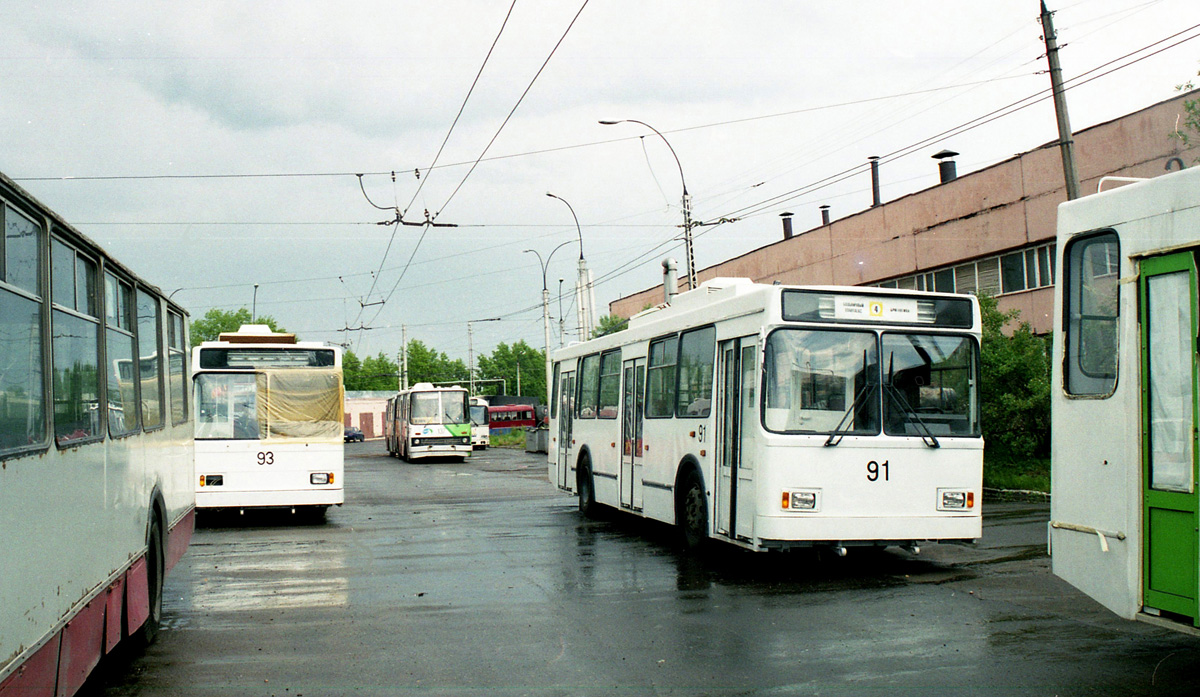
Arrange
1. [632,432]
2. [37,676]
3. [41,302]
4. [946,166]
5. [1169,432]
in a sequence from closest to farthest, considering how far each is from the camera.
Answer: [37,676]
[41,302]
[1169,432]
[632,432]
[946,166]

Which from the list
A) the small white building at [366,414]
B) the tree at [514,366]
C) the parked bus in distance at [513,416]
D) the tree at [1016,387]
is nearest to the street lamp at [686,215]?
the tree at [1016,387]

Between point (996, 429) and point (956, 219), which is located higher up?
point (956, 219)

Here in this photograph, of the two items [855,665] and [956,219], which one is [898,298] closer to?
[855,665]

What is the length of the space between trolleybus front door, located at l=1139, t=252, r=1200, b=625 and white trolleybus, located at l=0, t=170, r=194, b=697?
5.67 m

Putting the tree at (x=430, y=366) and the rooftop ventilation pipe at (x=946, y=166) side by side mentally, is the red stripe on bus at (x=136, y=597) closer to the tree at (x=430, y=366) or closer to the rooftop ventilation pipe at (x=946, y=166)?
the rooftop ventilation pipe at (x=946, y=166)

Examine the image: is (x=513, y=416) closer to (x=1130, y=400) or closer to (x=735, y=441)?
(x=735, y=441)

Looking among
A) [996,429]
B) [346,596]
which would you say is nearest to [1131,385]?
[346,596]

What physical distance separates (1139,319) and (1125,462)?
85 centimetres

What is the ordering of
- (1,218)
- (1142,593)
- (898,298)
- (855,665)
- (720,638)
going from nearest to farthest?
(1,218)
(1142,593)
(855,665)
(720,638)
(898,298)

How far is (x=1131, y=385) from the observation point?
6.55 m

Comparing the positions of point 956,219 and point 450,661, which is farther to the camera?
point 956,219

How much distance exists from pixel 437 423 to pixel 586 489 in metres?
28.4

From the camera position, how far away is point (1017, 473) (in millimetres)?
21438

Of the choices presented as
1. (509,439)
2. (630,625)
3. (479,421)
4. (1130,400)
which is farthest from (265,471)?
(509,439)
